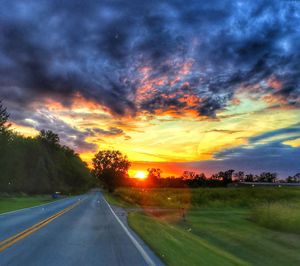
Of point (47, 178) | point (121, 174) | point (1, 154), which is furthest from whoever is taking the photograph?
point (121, 174)

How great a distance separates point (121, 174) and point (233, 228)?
396 ft

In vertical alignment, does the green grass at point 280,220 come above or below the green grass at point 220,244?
above

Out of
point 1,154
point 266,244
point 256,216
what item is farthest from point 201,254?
point 1,154

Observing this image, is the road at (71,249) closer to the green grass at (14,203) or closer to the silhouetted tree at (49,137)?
the green grass at (14,203)

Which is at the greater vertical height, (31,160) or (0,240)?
(31,160)

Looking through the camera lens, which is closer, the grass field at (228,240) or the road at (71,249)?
the road at (71,249)

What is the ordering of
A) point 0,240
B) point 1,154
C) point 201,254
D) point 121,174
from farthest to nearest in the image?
point 121,174
point 1,154
point 0,240
point 201,254

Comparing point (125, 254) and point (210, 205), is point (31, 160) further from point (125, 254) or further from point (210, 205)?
point (125, 254)

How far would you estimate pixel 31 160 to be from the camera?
106625 mm

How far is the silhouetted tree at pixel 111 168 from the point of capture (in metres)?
147

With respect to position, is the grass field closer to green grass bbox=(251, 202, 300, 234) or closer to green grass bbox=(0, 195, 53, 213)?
green grass bbox=(251, 202, 300, 234)

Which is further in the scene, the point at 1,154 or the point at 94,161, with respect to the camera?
the point at 94,161

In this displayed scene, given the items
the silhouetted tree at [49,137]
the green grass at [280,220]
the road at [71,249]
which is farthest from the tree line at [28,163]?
the road at [71,249]

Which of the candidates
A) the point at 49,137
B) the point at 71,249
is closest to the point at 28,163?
the point at 49,137
